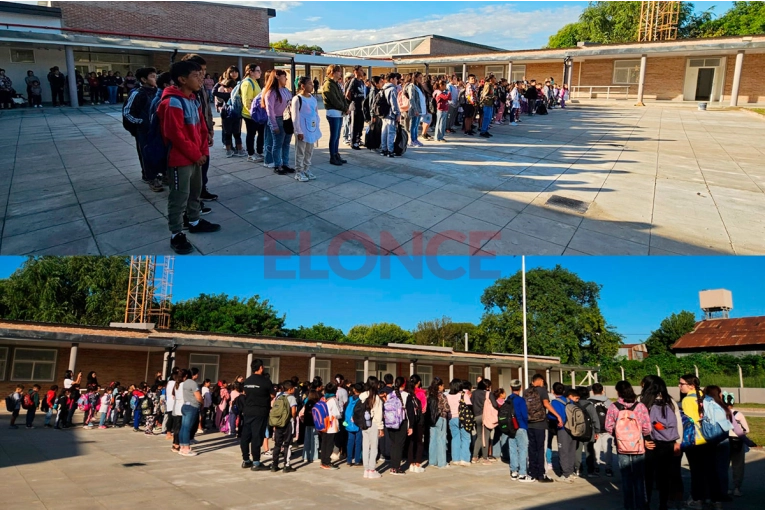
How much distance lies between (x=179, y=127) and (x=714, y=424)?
20.7 ft

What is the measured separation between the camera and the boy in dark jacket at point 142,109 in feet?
27.9

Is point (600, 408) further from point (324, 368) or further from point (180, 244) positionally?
point (324, 368)

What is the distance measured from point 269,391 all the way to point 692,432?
449 centimetres

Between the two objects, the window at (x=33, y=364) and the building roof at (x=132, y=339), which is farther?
the window at (x=33, y=364)

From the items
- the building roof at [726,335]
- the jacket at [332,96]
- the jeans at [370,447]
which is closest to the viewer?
the jeans at [370,447]

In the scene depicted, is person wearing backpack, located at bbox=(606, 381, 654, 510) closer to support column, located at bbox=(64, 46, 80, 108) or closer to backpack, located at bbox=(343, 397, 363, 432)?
backpack, located at bbox=(343, 397, 363, 432)

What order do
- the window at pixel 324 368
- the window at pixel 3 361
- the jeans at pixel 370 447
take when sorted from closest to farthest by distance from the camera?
the jeans at pixel 370 447 < the window at pixel 3 361 < the window at pixel 324 368

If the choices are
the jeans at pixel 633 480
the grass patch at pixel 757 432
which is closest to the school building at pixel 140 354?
the grass patch at pixel 757 432

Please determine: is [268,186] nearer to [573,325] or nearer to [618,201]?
[618,201]

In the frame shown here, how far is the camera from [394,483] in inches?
240

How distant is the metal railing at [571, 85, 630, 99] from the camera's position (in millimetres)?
35188

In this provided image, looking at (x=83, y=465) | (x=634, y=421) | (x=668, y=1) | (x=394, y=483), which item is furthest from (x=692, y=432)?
(x=668, y=1)

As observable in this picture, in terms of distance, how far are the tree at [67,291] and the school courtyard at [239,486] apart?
24.7 metres

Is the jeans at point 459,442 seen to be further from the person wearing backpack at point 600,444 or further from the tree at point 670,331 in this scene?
the tree at point 670,331
